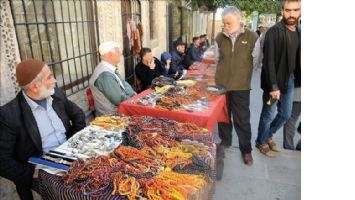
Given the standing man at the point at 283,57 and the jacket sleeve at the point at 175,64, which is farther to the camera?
the jacket sleeve at the point at 175,64

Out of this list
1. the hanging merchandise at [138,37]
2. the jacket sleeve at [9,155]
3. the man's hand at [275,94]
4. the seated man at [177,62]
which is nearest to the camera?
the jacket sleeve at [9,155]

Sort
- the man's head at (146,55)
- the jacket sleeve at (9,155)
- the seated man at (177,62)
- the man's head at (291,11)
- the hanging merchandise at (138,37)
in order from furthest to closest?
the seated man at (177,62) → the hanging merchandise at (138,37) → the man's head at (146,55) → the man's head at (291,11) → the jacket sleeve at (9,155)

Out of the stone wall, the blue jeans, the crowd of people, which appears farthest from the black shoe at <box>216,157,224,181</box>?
the stone wall

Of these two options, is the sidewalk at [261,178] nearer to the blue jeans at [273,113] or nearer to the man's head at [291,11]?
the blue jeans at [273,113]

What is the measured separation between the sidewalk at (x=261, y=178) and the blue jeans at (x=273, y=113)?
306 millimetres

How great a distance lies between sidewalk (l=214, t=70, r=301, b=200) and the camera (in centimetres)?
270

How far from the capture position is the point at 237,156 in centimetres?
343

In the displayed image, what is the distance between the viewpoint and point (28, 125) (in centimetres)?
187

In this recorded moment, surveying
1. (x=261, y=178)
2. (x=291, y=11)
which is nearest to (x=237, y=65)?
(x=291, y=11)

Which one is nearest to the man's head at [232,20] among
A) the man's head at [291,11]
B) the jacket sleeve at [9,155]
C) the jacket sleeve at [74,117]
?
the man's head at [291,11]

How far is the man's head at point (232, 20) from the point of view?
2.81m

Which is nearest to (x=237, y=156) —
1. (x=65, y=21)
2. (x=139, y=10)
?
(x=65, y=21)

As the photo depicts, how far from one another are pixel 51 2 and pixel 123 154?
2.42 metres

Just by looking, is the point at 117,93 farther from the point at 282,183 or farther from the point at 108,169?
the point at 282,183
